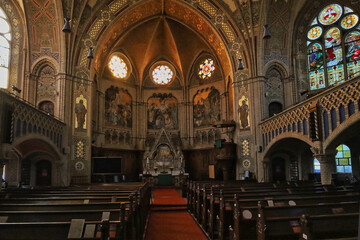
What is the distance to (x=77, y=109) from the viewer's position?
21.9 m

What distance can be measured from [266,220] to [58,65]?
66.2 ft

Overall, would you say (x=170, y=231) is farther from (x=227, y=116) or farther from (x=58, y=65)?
(x=227, y=116)

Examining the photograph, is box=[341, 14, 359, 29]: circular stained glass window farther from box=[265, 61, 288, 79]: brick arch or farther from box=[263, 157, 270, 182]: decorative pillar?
box=[263, 157, 270, 182]: decorative pillar

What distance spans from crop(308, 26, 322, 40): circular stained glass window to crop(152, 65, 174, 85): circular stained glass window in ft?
47.0

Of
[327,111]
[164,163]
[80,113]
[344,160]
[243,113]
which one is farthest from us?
[164,163]

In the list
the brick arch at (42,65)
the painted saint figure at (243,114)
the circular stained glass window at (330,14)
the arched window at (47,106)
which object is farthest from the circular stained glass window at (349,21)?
the arched window at (47,106)

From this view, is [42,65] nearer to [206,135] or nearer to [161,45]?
[161,45]

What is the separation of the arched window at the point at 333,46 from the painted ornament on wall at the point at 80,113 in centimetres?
1713

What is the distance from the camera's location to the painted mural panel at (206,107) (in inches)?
1160

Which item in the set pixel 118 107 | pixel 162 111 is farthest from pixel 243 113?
pixel 118 107

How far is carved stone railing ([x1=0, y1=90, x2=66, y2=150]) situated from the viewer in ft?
43.1

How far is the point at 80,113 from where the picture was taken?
22062 mm

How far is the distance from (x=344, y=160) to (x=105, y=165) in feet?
54.3

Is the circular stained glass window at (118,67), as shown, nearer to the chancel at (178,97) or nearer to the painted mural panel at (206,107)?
the chancel at (178,97)
